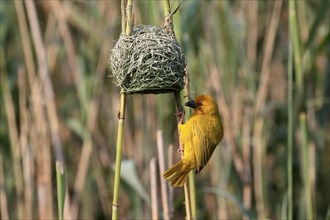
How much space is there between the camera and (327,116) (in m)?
3.88

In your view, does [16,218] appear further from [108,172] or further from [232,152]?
[232,152]

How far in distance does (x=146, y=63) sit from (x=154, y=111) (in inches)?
63.5

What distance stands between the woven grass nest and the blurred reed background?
1.23m

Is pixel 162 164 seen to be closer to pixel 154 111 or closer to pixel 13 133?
pixel 154 111

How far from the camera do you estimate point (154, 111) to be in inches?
141

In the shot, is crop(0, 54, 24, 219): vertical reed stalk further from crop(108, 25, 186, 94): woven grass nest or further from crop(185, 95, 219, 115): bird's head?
crop(108, 25, 186, 94): woven grass nest

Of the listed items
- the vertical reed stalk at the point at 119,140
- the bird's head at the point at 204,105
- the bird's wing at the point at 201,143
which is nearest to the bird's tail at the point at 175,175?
the bird's wing at the point at 201,143

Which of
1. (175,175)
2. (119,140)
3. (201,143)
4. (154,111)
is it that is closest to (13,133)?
(154,111)

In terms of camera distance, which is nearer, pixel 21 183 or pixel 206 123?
pixel 206 123

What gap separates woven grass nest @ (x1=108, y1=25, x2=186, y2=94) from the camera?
6.46ft

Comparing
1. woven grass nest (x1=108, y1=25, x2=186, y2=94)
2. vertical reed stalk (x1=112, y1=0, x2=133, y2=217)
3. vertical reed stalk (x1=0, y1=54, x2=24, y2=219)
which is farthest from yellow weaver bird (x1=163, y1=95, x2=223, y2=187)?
vertical reed stalk (x1=0, y1=54, x2=24, y2=219)

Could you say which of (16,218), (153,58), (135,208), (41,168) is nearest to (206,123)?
(153,58)

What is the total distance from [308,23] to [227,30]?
1.87 feet

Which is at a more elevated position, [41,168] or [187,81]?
[187,81]
